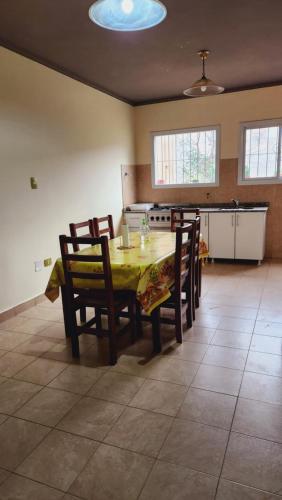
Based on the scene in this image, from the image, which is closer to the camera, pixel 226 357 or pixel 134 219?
pixel 226 357

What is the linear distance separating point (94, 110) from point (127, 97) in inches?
37.3

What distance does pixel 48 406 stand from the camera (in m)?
2.00

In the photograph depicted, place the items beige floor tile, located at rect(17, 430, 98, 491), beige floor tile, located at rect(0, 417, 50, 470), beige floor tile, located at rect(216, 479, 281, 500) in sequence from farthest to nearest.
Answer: beige floor tile, located at rect(0, 417, 50, 470)
beige floor tile, located at rect(17, 430, 98, 491)
beige floor tile, located at rect(216, 479, 281, 500)

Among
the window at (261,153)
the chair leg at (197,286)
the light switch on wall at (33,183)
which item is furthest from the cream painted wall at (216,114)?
the light switch on wall at (33,183)

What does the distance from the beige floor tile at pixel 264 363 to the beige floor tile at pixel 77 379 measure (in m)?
1.04

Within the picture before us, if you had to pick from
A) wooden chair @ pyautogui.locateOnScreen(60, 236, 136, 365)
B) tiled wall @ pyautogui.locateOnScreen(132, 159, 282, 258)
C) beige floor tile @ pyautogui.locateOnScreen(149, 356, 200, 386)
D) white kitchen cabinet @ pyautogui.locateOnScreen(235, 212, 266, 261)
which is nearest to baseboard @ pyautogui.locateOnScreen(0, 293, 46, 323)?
wooden chair @ pyautogui.locateOnScreen(60, 236, 136, 365)

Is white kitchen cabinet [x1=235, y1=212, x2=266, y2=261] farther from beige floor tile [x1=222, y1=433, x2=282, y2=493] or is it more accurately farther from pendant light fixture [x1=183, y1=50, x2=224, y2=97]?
beige floor tile [x1=222, y1=433, x2=282, y2=493]

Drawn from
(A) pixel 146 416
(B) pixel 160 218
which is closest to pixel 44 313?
(A) pixel 146 416

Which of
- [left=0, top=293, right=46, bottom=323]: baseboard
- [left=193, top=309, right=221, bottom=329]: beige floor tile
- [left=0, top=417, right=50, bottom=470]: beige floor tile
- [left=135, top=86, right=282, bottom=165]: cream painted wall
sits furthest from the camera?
[left=135, top=86, right=282, bottom=165]: cream painted wall

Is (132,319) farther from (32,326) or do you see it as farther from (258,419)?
(258,419)

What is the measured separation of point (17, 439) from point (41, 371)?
25.0 inches

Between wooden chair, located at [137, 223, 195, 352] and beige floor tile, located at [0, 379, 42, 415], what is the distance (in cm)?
93

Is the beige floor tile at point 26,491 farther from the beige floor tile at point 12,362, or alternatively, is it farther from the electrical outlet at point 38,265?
the electrical outlet at point 38,265

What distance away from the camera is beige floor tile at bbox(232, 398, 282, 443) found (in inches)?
67.5
